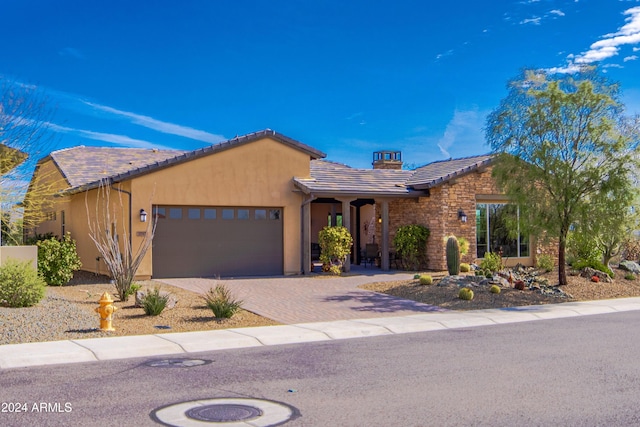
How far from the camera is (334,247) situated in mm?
20797

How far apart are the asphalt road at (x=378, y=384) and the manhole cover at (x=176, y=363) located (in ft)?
0.32

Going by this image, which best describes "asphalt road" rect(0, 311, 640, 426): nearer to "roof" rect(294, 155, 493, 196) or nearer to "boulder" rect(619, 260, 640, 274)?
"roof" rect(294, 155, 493, 196)

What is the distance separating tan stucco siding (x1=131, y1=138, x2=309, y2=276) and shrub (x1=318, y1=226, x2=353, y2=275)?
0.90 meters

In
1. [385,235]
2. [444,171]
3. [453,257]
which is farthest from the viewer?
[444,171]

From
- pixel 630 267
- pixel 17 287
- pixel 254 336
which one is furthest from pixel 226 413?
pixel 630 267

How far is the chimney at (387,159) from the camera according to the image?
31.0m

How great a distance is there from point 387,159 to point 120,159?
12.6 meters

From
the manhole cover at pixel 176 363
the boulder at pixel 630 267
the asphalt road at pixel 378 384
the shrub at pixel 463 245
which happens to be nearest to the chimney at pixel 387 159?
the shrub at pixel 463 245

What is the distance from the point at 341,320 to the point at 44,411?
23.9ft

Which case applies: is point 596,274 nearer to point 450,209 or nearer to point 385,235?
point 450,209

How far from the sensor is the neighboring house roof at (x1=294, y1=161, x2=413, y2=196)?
68.3 feet

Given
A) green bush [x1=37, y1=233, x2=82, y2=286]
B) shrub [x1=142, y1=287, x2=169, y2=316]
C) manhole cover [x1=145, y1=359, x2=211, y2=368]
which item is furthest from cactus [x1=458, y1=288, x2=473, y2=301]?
green bush [x1=37, y1=233, x2=82, y2=286]

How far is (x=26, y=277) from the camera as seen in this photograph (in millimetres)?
12508

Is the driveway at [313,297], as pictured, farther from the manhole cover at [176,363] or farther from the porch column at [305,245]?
the manhole cover at [176,363]
